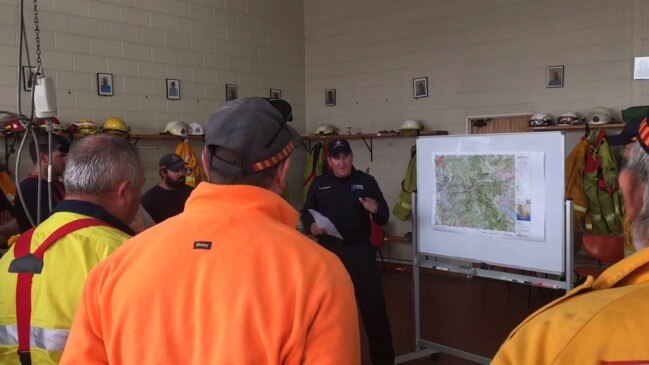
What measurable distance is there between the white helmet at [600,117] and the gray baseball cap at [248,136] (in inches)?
212

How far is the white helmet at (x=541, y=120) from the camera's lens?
6066 millimetres

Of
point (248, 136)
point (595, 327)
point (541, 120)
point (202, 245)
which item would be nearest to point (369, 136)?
point (541, 120)

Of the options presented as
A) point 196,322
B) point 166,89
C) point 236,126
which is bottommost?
point 196,322

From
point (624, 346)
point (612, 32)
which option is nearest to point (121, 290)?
point (624, 346)

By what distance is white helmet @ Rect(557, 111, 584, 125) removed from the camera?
5.92 m

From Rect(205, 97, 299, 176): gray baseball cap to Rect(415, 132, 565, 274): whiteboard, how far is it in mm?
2656

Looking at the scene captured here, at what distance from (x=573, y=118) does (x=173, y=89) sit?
465 cm

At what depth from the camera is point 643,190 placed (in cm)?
94

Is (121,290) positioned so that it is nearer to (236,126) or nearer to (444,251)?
(236,126)

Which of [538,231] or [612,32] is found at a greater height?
[612,32]

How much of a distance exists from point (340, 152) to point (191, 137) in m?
3.16

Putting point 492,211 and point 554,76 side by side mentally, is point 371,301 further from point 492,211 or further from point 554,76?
point 554,76

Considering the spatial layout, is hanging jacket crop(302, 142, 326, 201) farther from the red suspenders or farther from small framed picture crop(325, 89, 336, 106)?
the red suspenders

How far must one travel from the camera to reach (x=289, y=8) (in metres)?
8.29
